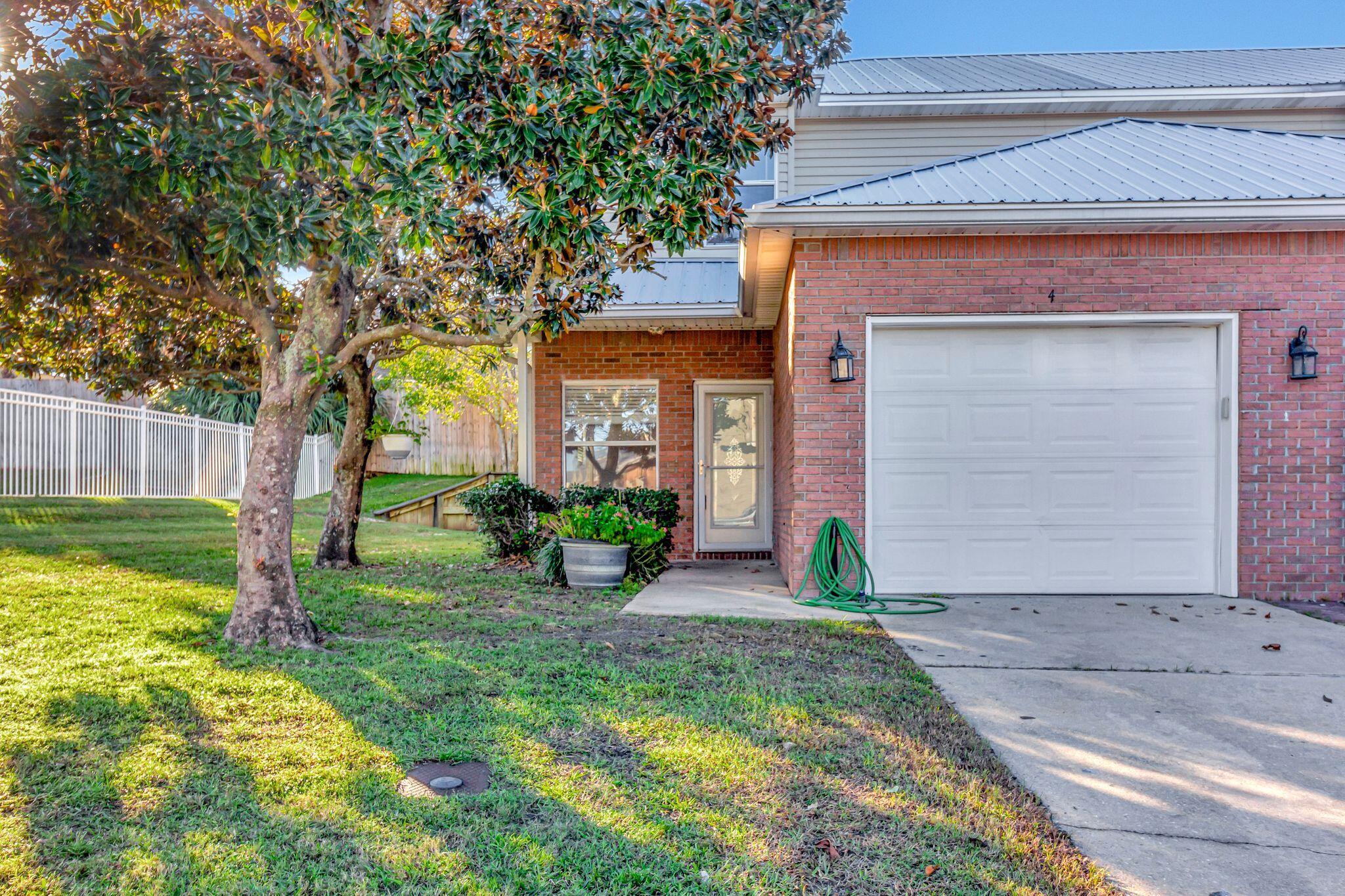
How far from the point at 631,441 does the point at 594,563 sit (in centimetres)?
306

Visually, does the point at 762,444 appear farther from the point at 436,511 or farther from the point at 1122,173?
the point at 436,511

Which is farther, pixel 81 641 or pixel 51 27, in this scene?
pixel 51 27

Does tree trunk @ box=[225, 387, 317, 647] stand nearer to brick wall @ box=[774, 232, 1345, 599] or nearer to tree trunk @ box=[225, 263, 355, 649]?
tree trunk @ box=[225, 263, 355, 649]

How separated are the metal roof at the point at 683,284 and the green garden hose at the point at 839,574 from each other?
377 centimetres

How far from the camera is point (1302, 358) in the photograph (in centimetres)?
663

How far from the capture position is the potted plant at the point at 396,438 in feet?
66.3

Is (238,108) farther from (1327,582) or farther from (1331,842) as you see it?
(1327,582)

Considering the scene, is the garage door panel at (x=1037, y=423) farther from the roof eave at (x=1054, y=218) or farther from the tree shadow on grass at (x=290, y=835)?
the tree shadow on grass at (x=290, y=835)

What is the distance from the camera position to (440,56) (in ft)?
17.7

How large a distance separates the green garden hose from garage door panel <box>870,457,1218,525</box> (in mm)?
396

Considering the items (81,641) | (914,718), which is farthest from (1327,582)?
(81,641)

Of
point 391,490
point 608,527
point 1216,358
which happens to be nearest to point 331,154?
point 608,527

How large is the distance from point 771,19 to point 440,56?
306cm

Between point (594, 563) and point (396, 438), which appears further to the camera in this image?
point (396, 438)
